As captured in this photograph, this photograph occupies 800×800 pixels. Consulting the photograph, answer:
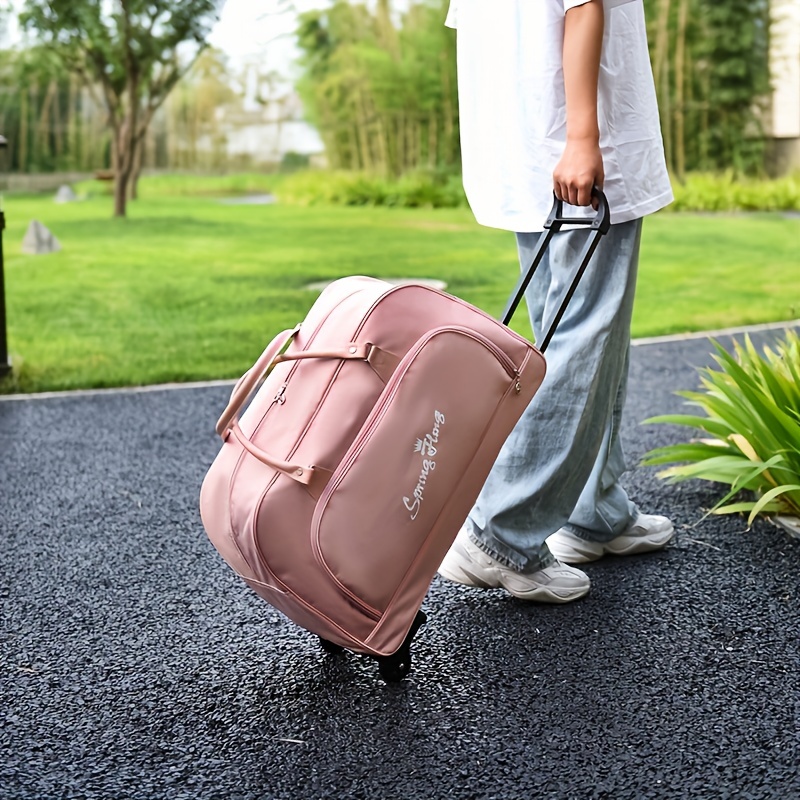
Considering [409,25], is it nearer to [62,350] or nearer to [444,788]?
[62,350]

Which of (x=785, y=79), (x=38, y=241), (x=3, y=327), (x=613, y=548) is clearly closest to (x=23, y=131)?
(x=38, y=241)

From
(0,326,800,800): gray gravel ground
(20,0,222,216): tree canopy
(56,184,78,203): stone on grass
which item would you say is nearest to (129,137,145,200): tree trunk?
(20,0,222,216): tree canopy

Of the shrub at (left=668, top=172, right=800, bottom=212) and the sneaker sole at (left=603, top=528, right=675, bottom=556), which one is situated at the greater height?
the shrub at (left=668, top=172, right=800, bottom=212)

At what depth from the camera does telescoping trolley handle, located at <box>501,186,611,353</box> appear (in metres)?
1.59

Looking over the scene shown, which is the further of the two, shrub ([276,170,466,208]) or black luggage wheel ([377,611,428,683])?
shrub ([276,170,466,208])

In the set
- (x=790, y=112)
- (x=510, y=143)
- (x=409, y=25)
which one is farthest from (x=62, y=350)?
(x=790, y=112)

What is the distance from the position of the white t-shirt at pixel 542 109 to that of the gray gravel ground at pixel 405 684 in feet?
2.18

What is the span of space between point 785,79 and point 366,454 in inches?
216

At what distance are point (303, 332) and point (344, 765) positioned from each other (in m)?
0.58

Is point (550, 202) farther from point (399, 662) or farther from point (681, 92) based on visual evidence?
point (681, 92)

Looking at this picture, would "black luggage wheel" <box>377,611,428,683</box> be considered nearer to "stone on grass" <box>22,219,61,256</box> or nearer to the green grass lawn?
the green grass lawn

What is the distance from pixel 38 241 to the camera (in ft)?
17.2

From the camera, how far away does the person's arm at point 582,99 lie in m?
1.59

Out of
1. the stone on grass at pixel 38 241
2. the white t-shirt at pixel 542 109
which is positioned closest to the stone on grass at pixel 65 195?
the stone on grass at pixel 38 241
